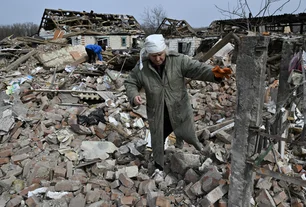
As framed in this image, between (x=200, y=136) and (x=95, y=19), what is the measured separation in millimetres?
19861

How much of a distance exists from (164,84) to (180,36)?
16660mm

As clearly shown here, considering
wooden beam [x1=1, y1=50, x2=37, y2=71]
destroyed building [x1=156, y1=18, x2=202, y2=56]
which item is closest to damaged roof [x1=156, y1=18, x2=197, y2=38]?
destroyed building [x1=156, y1=18, x2=202, y2=56]

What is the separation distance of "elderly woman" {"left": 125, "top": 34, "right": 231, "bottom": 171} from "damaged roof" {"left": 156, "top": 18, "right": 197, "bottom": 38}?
16715 millimetres

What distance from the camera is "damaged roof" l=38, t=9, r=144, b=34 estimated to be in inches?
783

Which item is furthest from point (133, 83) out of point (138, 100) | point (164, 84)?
point (164, 84)

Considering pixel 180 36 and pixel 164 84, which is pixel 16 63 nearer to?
pixel 164 84

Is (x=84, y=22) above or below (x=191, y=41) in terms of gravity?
above

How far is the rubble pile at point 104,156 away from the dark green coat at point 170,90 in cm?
43

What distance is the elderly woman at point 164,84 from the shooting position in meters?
2.70

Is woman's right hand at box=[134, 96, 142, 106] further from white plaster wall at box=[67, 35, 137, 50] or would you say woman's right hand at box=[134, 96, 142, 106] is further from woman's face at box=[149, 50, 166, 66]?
white plaster wall at box=[67, 35, 137, 50]

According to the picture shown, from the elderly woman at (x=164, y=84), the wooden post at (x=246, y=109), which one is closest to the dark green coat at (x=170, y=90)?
the elderly woman at (x=164, y=84)

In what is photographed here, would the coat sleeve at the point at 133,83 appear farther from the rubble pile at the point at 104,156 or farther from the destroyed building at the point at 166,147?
the rubble pile at the point at 104,156

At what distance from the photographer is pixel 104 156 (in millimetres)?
3770

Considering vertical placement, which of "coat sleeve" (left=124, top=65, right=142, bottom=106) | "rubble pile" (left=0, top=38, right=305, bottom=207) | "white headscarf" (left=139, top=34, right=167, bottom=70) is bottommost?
"rubble pile" (left=0, top=38, right=305, bottom=207)
